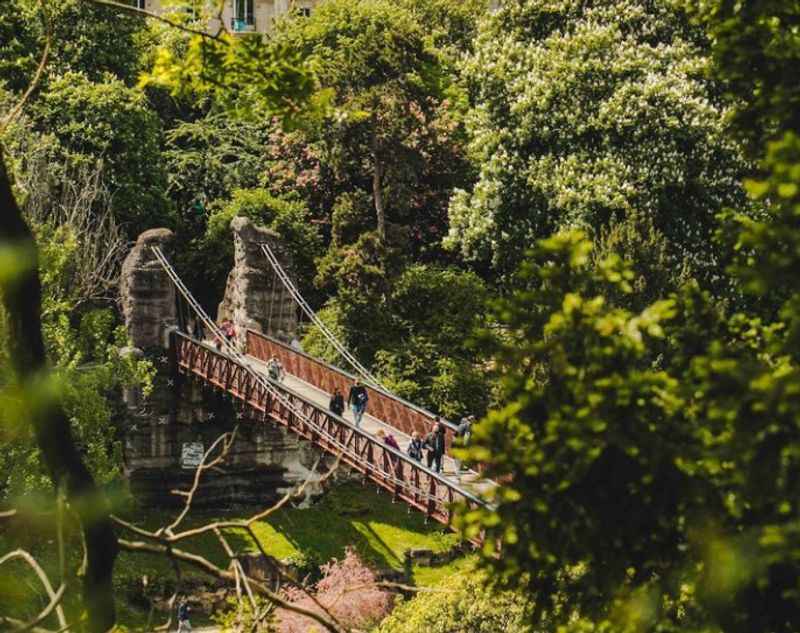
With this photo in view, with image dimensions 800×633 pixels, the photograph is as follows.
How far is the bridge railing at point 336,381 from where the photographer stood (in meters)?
28.0

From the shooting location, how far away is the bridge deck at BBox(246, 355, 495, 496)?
24547 millimetres

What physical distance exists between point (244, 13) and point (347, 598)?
42506 mm

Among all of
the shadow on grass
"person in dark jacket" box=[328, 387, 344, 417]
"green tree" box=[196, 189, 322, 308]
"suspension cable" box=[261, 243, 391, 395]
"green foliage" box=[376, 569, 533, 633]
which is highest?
"green tree" box=[196, 189, 322, 308]

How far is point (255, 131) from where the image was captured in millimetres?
47094

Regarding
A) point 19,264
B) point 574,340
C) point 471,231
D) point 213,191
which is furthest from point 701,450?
point 213,191

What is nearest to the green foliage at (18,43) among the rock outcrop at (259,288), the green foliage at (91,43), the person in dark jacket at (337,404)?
the green foliage at (91,43)

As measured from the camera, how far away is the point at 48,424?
4.14 m

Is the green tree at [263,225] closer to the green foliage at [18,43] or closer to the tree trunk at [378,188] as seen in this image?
the tree trunk at [378,188]

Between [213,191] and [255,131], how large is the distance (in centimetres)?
364

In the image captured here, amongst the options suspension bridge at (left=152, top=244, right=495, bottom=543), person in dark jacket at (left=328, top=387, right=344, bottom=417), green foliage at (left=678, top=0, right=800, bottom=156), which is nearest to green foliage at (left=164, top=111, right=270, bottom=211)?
suspension bridge at (left=152, top=244, right=495, bottom=543)

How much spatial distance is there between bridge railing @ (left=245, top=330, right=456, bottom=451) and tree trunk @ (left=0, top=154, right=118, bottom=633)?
2089 centimetres

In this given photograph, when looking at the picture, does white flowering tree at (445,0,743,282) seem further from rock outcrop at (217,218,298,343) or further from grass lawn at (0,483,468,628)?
grass lawn at (0,483,468,628)

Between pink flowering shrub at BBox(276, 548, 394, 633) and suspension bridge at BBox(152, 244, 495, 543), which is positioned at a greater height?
suspension bridge at BBox(152, 244, 495, 543)

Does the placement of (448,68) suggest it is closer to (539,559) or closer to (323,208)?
(323,208)
